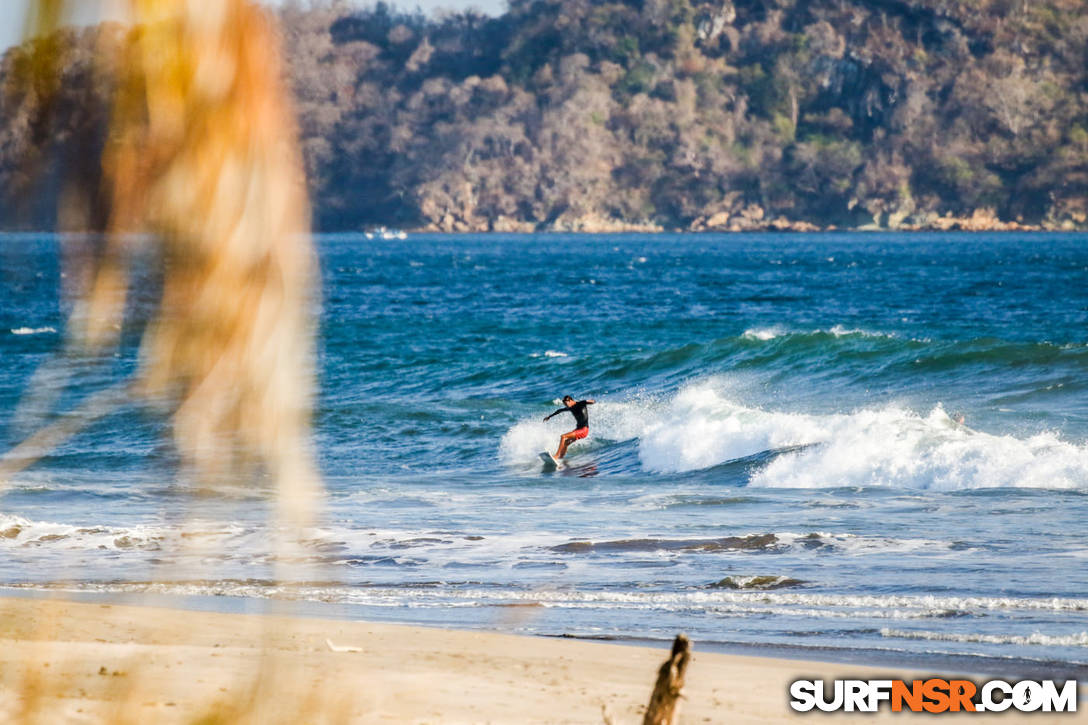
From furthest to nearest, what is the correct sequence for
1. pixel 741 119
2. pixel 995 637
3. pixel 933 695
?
pixel 741 119 < pixel 995 637 < pixel 933 695

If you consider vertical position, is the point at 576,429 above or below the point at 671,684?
below

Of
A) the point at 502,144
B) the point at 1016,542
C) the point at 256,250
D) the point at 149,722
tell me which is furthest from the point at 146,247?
the point at 502,144

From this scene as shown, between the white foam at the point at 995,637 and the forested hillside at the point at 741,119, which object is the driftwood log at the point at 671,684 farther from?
the forested hillside at the point at 741,119

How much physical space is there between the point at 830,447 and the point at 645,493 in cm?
307

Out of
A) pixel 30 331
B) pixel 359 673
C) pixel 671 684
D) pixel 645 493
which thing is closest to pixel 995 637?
pixel 359 673

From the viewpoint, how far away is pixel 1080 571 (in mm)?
9156

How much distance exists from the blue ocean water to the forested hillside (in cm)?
12099

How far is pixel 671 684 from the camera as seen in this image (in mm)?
2645

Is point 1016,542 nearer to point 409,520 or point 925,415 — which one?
point 409,520

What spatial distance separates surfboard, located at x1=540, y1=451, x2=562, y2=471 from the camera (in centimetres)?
1781

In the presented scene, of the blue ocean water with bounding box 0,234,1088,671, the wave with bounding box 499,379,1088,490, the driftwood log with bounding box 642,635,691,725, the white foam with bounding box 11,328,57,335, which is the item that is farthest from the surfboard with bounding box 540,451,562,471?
the white foam with bounding box 11,328,57,335

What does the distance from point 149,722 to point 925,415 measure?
50.2 ft

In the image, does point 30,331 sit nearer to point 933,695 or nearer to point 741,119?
point 933,695

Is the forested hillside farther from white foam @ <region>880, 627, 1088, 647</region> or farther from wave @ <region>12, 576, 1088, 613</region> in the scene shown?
white foam @ <region>880, 627, 1088, 647</region>
